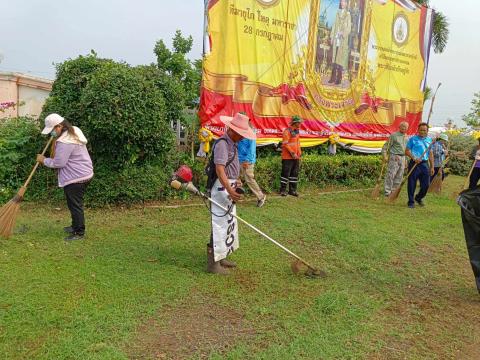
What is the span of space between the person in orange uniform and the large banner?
811mm

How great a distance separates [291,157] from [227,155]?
4.56 metres

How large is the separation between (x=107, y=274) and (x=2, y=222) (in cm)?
169

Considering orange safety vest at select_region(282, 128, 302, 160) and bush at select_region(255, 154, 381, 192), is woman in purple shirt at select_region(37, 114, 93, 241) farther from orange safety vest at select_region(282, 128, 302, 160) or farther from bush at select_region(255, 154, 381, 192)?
orange safety vest at select_region(282, 128, 302, 160)

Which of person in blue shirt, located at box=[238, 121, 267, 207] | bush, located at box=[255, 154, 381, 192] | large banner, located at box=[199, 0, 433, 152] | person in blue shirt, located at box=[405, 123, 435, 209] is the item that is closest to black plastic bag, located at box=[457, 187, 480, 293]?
person in blue shirt, located at box=[238, 121, 267, 207]

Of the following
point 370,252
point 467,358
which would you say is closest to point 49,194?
point 370,252

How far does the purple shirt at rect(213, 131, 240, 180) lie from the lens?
13.7ft

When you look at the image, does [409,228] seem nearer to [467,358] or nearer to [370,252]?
[370,252]

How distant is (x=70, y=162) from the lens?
5.12m

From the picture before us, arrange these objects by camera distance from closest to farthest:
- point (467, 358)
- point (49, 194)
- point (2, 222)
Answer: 1. point (467, 358)
2. point (2, 222)
3. point (49, 194)

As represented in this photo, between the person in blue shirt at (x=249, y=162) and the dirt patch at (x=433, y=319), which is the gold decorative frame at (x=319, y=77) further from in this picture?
the dirt patch at (x=433, y=319)

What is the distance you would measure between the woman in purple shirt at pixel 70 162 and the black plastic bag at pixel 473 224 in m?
4.26

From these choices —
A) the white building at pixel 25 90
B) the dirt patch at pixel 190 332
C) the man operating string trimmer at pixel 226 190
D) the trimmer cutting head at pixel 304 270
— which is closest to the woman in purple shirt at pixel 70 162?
the man operating string trimmer at pixel 226 190

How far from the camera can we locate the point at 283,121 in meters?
9.66

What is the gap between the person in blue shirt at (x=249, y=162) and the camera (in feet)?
24.7
